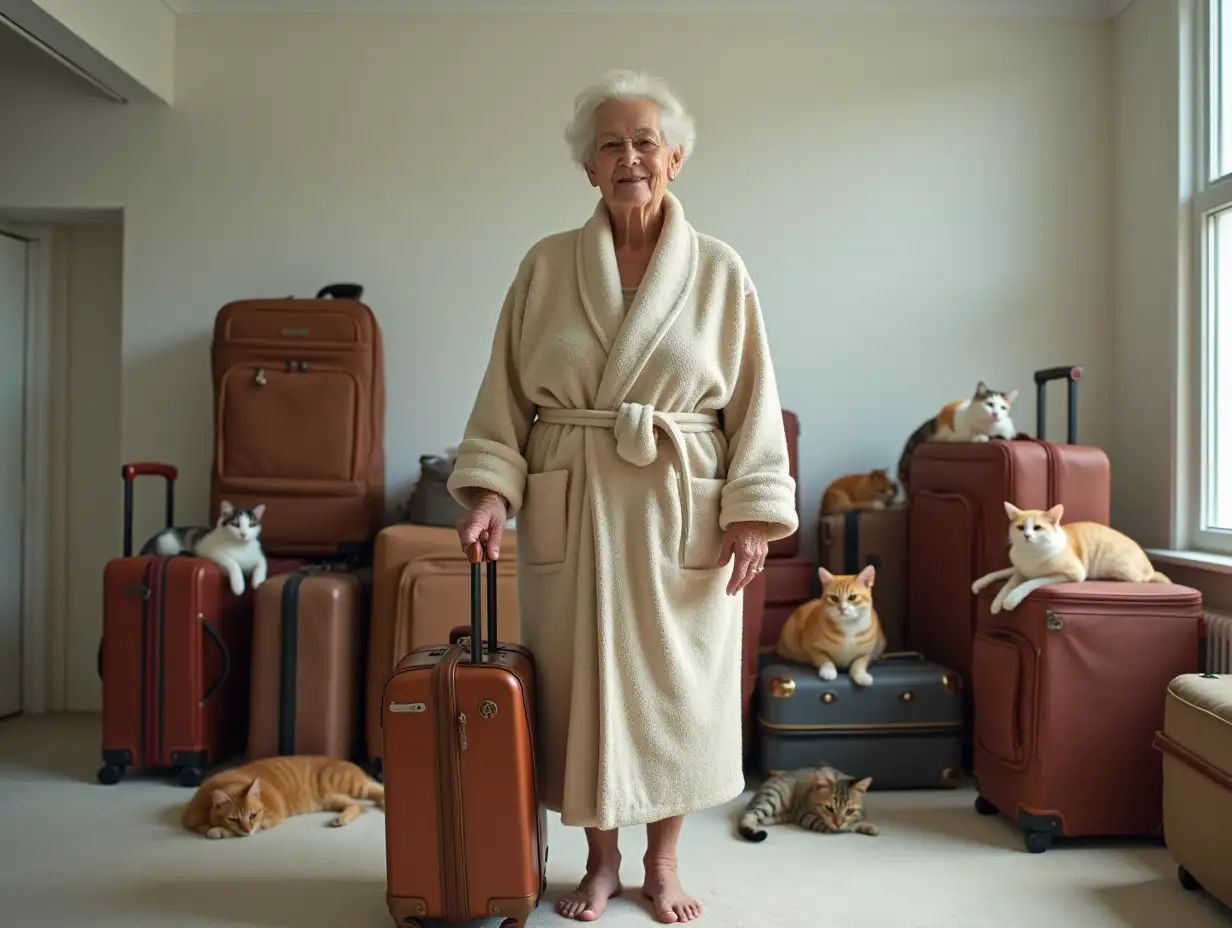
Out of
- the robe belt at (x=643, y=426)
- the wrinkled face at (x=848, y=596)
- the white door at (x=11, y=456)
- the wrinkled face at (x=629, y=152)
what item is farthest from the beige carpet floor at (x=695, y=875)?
the wrinkled face at (x=629, y=152)

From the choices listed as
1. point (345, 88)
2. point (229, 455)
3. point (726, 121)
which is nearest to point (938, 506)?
point (726, 121)

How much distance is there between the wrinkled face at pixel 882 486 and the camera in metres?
3.56

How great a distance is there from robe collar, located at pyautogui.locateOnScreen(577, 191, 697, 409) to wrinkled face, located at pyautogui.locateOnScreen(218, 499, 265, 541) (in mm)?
1608

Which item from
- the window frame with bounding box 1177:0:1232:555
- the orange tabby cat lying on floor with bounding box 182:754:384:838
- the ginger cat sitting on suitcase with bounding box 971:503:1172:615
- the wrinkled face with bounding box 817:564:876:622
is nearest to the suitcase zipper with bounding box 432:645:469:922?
the orange tabby cat lying on floor with bounding box 182:754:384:838

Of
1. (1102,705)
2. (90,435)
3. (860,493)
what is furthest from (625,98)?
(90,435)

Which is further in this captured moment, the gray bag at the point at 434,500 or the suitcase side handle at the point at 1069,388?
the gray bag at the point at 434,500

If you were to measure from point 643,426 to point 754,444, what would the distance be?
0.75ft

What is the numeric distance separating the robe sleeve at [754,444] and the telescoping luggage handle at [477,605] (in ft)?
1.53

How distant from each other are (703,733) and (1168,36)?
2.79m

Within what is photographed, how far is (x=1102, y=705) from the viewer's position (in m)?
2.52

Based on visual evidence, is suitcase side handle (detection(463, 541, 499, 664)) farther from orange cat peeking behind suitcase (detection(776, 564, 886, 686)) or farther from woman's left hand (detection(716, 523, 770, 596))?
orange cat peeking behind suitcase (detection(776, 564, 886, 686))

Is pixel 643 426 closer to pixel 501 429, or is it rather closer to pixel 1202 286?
pixel 501 429

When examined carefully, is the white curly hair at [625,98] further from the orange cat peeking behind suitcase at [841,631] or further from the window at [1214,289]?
the window at [1214,289]

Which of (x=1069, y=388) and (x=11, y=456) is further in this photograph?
(x=11, y=456)
